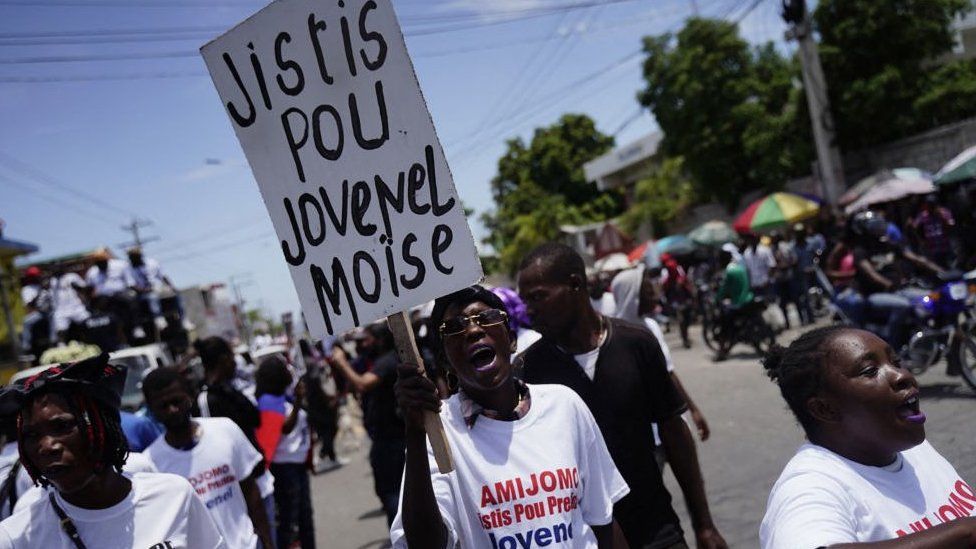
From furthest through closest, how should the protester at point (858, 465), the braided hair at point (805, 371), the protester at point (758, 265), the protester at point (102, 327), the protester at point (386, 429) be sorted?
the protester at point (758, 265) → the protester at point (102, 327) → the protester at point (386, 429) → the braided hair at point (805, 371) → the protester at point (858, 465)

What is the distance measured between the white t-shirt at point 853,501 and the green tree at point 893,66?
21.3m

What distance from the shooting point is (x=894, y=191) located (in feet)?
59.5

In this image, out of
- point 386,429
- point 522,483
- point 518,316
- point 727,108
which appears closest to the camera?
point 522,483

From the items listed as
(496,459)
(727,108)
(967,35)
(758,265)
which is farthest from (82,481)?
(967,35)

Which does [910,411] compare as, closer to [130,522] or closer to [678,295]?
[130,522]

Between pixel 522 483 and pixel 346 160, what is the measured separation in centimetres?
104

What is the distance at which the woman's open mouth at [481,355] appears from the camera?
247 cm

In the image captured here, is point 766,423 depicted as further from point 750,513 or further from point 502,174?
point 502,174

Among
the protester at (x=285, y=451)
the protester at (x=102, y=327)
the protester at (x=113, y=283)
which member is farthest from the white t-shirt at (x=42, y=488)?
the protester at (x=113, y=283)

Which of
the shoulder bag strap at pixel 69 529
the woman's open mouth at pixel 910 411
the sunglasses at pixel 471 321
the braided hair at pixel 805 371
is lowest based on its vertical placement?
the woman's open mouth at pixel 910 411

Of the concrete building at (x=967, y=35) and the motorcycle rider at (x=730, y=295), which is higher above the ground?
the concrete building at (x=967, y=35)

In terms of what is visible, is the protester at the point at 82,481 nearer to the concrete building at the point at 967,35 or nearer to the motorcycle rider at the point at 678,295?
the motorcycle rider at the point at 678,295

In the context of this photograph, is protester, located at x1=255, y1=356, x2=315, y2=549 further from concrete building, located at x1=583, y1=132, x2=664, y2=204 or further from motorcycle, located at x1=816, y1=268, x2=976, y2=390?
concrete building, located at x1=583, y1=132, x2=664, y2=204

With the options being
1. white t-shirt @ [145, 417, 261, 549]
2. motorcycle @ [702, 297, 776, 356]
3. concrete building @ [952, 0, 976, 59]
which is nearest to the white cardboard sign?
white t-shirt @ [145, 417, 261, 549]
